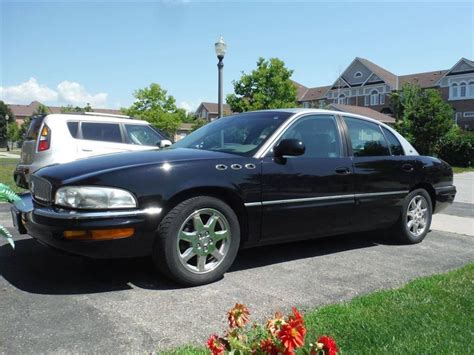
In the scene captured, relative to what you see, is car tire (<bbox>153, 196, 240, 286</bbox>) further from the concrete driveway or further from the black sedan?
the concrete driveway

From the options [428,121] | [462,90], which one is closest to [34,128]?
[428,121]

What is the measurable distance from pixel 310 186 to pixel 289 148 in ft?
1.64

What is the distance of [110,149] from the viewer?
870 centimetres

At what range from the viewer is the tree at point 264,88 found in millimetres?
35250

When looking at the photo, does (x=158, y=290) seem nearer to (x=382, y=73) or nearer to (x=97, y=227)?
(x=97, y=227)

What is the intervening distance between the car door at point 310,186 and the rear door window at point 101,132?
5.10 m

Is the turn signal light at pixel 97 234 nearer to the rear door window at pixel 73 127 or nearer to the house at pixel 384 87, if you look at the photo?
the rear door window at pixel 73 127

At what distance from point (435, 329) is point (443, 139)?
86.7ft

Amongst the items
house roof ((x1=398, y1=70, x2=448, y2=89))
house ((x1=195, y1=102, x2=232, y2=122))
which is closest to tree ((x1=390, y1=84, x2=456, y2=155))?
house roof ((x1=398, y1=70, x2=448, y2=89))

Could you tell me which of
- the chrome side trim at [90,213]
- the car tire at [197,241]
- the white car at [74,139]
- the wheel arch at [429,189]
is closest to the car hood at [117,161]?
the chrome side trim at [90,213]

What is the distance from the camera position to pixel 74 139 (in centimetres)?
832

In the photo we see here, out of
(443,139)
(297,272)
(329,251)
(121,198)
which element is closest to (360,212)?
(329,251)

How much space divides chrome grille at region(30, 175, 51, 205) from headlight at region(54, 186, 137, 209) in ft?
0.90

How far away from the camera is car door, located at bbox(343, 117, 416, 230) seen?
5.08 m
